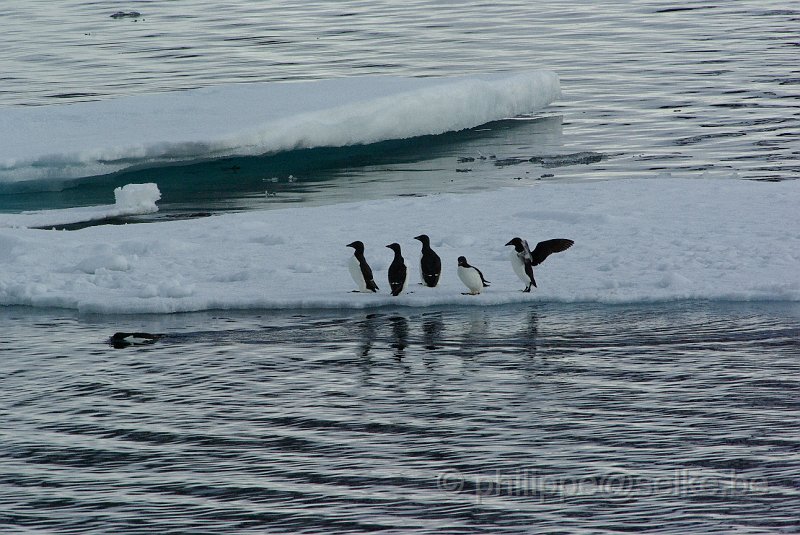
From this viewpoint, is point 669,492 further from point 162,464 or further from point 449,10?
point 449,10

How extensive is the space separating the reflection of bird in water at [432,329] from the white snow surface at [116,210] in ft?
22.0

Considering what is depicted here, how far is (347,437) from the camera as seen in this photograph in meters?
7.81

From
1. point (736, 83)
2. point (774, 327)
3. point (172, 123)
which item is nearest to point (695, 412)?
point (774, 327)

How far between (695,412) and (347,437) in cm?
239

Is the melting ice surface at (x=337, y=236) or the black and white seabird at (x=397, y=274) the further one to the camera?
the melting ice surface at (x=337, y=236)

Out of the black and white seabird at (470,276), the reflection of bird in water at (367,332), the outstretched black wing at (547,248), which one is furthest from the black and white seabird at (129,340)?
the outstretched black wing at (547,248)

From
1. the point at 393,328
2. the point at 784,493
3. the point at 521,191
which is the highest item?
the point at 521,191

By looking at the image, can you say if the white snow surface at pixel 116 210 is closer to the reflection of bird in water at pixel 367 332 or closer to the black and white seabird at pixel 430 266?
the black and white seabird at pixel 430 266

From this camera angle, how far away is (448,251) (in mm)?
12586

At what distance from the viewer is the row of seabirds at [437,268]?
10898mm

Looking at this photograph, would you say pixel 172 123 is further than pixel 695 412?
Yes

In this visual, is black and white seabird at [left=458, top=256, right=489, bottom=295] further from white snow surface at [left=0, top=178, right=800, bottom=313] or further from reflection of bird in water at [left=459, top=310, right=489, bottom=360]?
reflection of bird in water at [left=459, top=310, right=489, bottom=360]

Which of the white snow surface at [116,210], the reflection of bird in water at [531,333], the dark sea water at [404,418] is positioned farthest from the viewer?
the white snow surface at [116,210]

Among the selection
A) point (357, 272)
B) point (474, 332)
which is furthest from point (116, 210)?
point (474, 332)
